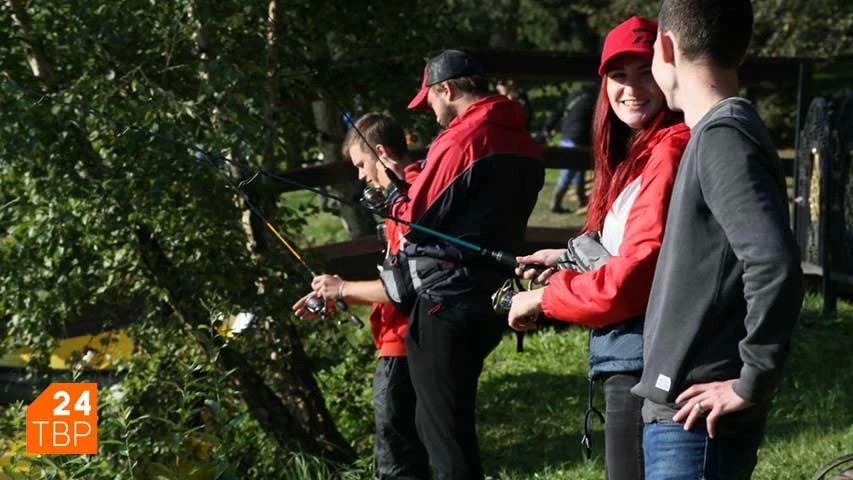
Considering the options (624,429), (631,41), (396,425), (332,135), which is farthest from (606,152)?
(332,135)

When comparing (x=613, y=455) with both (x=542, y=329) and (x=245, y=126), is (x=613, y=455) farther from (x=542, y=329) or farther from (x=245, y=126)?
(x=542, y=329)

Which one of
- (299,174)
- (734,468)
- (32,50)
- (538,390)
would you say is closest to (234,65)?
(32,50)

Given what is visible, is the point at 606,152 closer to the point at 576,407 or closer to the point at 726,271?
the point at 726,271

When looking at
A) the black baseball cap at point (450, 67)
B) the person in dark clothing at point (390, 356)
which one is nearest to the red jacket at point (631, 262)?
the black baseball cap at point (450, 67)

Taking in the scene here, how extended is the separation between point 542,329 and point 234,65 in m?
3.50

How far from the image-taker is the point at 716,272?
2.69 metres

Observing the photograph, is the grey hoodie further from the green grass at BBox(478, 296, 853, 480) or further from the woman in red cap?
the green grass at BBox(478, 296, 853, 480)

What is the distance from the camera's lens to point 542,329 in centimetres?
927

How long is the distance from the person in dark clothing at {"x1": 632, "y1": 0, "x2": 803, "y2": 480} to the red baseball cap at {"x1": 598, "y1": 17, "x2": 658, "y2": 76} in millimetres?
435

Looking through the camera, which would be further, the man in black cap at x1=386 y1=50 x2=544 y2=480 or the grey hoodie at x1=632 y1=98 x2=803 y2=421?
the man in black cap at x1=386 y1=50 x2=544 y2=480

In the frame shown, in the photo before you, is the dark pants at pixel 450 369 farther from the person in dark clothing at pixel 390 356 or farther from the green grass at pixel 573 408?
the green grass at pixel 573 408

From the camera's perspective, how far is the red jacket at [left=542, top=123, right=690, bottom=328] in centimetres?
304

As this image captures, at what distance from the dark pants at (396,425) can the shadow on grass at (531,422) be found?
977mm

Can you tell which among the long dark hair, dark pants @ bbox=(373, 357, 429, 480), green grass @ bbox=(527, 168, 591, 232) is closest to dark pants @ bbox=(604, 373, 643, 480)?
the long dark hair
